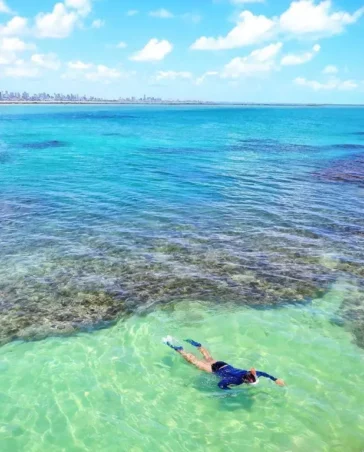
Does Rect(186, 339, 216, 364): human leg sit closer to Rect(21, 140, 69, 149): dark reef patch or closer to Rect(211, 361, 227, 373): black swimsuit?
Rect(211, 361, 227, 373): black swimsuit

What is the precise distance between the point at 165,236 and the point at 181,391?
1325 centimetres

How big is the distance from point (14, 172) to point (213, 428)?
38329mm

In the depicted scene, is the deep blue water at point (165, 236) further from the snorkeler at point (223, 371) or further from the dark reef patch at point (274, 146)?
the dark reef patch at point (274, 146)

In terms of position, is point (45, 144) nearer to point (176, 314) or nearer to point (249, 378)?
point (176, 314)

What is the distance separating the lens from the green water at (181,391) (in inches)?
458

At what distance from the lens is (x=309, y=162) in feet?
171

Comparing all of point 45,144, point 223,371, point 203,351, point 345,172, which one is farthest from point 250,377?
point 45,144

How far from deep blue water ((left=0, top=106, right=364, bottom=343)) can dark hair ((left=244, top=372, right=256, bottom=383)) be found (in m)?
5.49

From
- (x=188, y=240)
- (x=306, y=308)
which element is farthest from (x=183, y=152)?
(x=306, y=308)

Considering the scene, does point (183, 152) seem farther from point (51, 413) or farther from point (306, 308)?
point (51, 413)

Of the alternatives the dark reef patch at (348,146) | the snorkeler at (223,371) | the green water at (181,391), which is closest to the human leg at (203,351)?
the snorkeler at (223,371)

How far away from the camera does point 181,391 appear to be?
43.8ft

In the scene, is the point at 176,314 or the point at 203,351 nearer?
the point at 203,351

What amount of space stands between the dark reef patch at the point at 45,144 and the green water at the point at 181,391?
5305 centimetres
